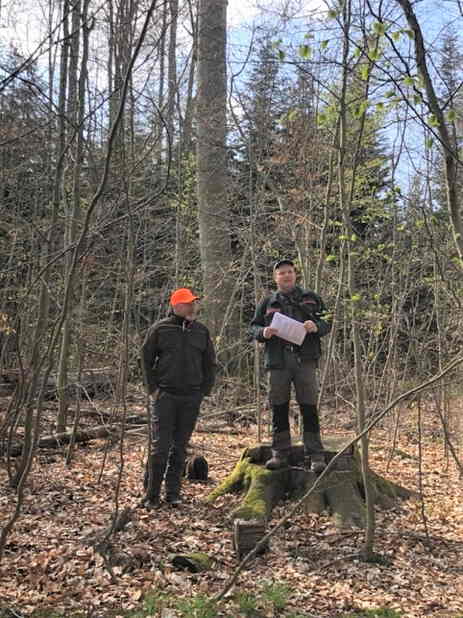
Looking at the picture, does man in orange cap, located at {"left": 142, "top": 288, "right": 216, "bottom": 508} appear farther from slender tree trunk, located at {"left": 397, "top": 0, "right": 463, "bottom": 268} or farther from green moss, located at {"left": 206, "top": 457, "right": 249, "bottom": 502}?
slender tree trunk, located at {"left": 397, "top": 0, "right": 463, "bottom": 268}

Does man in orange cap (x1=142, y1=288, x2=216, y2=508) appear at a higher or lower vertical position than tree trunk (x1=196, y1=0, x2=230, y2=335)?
lower

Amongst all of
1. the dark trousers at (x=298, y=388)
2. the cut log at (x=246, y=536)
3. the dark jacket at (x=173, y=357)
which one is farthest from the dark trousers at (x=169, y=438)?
the cut log at (x=246, y=536)

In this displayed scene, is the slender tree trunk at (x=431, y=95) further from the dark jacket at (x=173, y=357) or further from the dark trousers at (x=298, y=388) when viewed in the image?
the dark jacket at (x=173, y=357)

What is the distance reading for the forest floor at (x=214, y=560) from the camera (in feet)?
11.7

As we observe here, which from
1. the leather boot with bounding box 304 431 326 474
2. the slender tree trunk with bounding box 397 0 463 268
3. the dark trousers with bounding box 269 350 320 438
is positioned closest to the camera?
the slender tree trunk with bounding box 397 0 463 268

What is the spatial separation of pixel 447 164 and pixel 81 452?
607 centimetres

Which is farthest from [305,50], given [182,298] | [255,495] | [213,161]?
[213,161]

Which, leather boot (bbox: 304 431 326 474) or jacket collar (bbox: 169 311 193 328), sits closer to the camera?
leather boot (bbox: 304 431 326 474)

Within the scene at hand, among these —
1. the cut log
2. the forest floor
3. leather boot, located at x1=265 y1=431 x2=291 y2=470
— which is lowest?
the forest floor

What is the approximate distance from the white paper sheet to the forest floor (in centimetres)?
155

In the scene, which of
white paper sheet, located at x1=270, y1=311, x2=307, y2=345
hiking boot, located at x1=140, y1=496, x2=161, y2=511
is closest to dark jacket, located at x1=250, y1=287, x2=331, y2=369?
white paper sheet, located at x1=270, y1=311, x2=307, y2=345

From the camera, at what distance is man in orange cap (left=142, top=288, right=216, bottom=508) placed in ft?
17.6

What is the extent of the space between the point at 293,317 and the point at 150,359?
1.39 meters

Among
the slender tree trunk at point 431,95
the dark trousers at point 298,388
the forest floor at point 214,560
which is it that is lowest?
the forest floor at point 214,560
